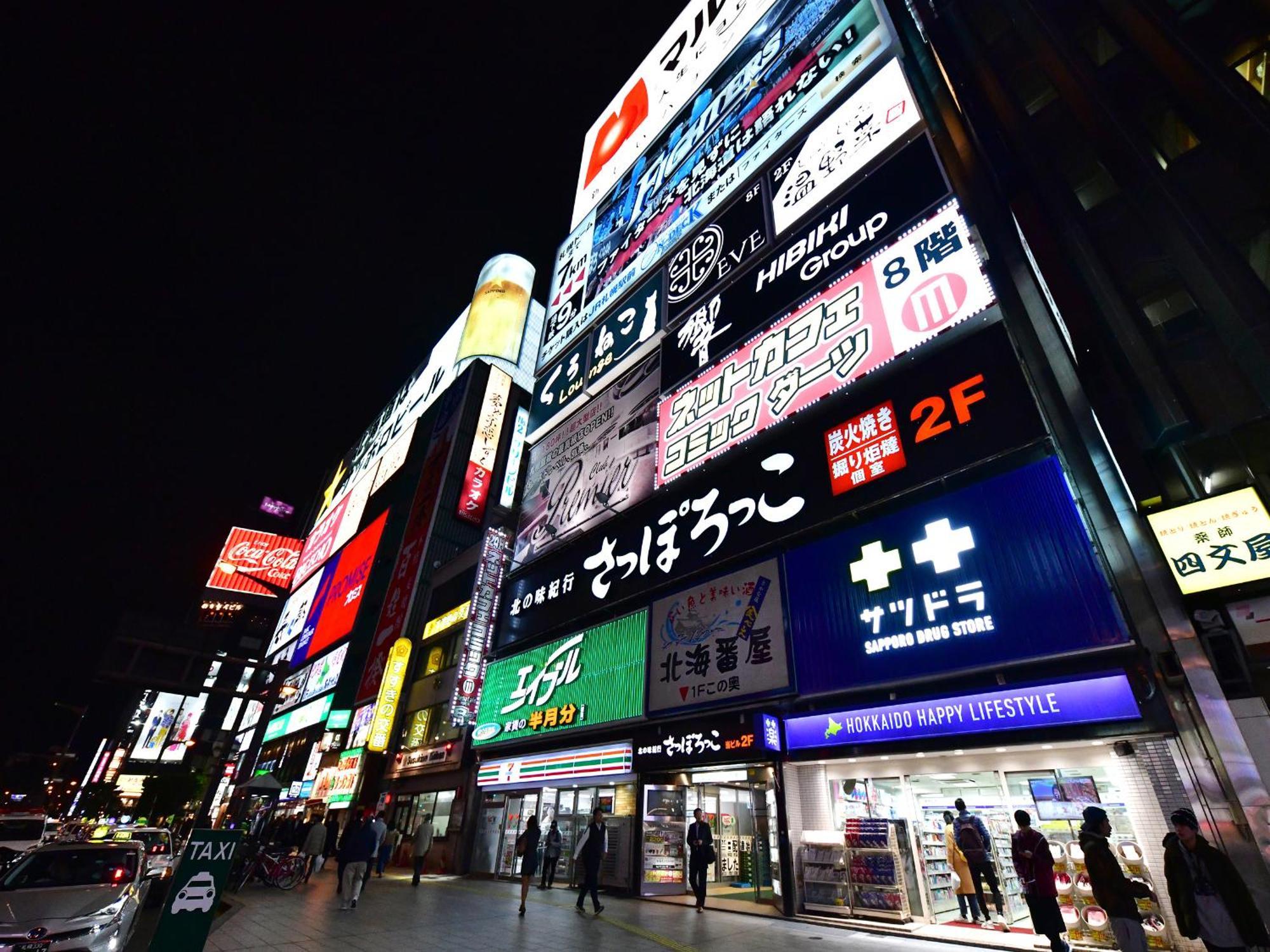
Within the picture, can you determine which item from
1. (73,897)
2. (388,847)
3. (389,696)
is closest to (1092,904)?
(73,897)

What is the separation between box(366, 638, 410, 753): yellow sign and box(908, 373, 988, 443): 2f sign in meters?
22.8

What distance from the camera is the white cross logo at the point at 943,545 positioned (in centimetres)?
793

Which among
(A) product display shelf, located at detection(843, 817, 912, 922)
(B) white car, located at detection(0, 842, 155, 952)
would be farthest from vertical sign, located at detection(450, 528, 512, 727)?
(A) product display shelf, located at detection(843, 817, 912, 922)

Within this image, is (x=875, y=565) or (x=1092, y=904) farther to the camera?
(x=875, y=565)

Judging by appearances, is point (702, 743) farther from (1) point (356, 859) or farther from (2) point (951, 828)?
(1) point (356, 859)

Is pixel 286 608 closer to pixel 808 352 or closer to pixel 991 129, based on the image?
pixel 808 352

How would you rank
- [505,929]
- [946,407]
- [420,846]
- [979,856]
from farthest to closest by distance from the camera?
1. [420,846]
2. [946,407]
3. [979,856]
4. [505,929]

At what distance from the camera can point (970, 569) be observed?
25.5 ft

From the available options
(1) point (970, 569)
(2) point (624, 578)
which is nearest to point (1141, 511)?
(1) point (970, 569)

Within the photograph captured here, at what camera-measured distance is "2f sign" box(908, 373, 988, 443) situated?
8758mm

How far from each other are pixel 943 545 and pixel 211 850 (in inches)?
348

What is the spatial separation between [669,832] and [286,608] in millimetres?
52468

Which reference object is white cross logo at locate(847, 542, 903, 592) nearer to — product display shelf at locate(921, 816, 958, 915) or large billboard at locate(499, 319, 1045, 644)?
large billboard at locate(499, 319, 1045, 644)

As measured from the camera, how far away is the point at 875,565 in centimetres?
878
